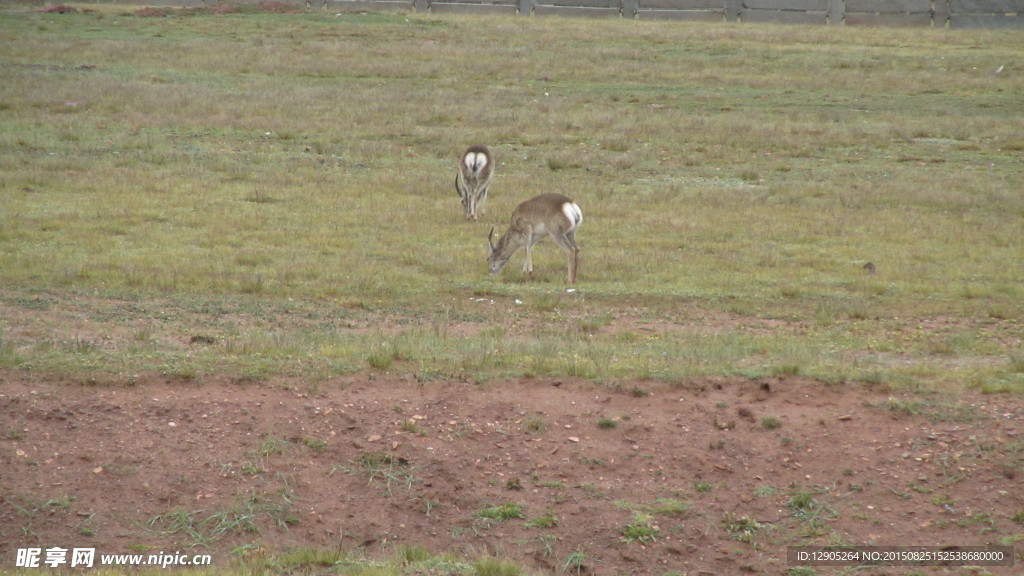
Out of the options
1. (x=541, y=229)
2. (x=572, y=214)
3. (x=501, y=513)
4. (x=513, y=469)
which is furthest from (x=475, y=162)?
(x=501, y=513)

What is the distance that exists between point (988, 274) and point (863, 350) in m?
4.93

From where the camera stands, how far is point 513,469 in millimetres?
8461

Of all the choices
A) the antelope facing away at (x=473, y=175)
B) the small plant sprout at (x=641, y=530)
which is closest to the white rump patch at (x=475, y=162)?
the antelope facing away at (x=473, y=175)

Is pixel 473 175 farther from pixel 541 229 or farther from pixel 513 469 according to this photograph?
pixel 513 469

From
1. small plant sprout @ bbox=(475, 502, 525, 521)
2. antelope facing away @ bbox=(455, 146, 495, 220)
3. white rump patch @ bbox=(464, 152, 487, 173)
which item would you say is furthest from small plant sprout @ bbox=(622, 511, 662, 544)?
white rump patch @ bbox=(464, 152, 487, 173)

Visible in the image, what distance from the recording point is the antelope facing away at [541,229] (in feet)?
48.8

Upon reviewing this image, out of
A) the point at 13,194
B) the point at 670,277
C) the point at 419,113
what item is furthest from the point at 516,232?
the point at 419,113

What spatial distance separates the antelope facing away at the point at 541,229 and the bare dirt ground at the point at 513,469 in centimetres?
542

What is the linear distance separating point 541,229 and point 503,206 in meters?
4.20

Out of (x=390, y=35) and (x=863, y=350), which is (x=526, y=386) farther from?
(x=390, y=35)

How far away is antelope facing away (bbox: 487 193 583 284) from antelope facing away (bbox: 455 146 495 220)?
3.23 meters

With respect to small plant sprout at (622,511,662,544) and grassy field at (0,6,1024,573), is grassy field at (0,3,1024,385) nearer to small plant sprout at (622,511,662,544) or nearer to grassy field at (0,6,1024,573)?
grassy field at (0,6,1024,573)

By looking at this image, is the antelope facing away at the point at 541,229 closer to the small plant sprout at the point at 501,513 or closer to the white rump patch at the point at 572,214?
the white rump patch at the point at 572,214

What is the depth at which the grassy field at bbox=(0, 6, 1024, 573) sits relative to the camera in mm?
10812
